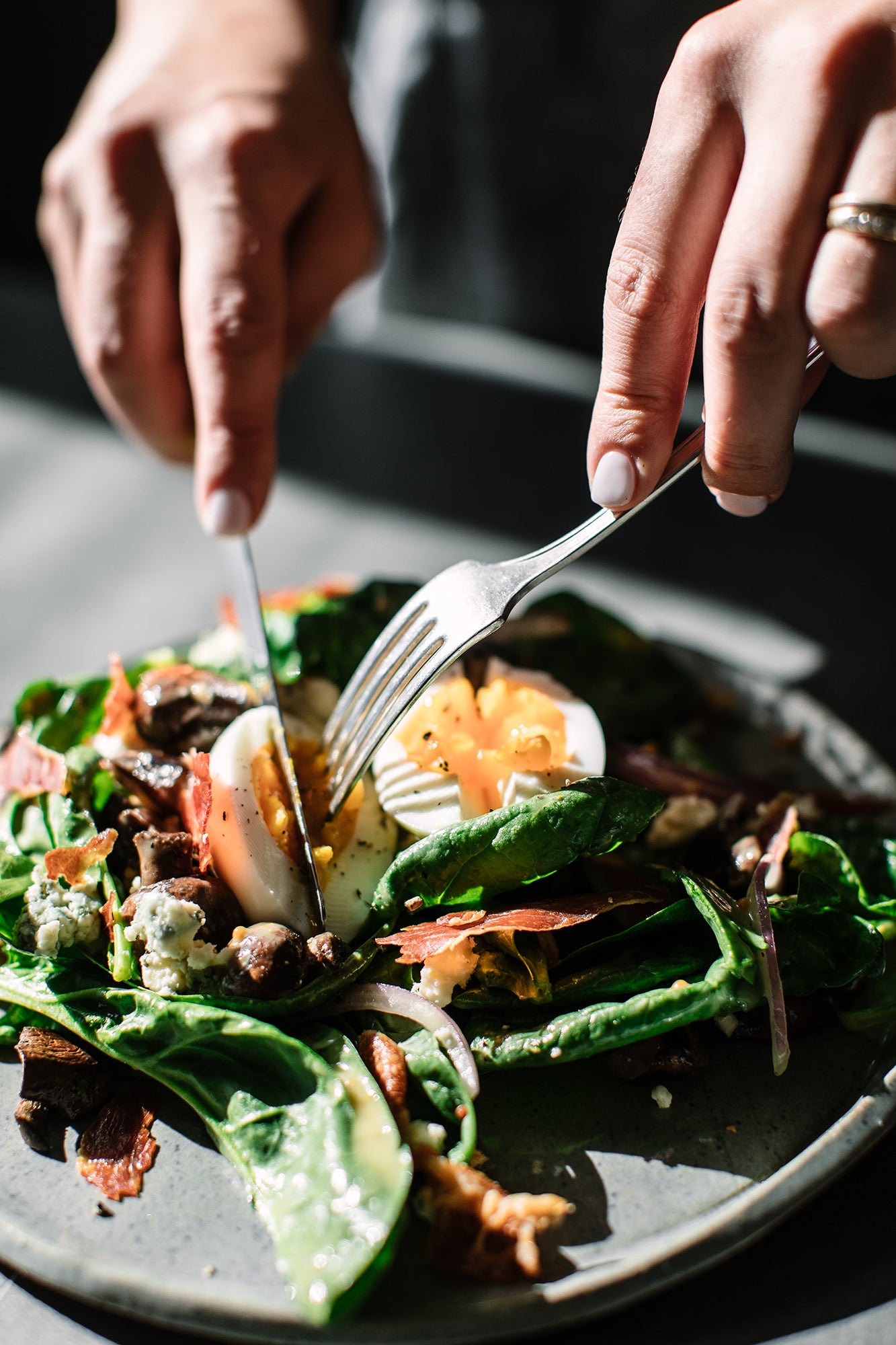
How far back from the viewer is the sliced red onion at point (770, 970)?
1779 millimetres

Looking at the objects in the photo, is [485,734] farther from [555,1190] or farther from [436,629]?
[555,1190]

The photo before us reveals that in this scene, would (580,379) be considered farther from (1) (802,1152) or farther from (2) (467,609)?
(1) (802,1152)

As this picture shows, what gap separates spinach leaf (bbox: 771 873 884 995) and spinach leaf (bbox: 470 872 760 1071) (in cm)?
12

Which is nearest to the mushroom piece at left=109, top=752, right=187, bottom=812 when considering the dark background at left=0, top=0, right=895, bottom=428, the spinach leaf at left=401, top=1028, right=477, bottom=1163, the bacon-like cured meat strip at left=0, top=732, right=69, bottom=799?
the bacon-like cured meat strip at left=0, top=732, right=69, bottom=799

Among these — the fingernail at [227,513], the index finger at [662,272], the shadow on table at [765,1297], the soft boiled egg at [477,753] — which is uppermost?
the index finger at [662,272]

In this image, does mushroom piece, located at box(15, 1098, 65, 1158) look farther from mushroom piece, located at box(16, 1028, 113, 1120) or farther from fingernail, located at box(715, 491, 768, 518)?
fingernail, located at box(715, 491, 768, 518)

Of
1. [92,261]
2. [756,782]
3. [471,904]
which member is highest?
[92,261]

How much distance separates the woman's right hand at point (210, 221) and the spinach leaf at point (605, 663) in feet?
2.79

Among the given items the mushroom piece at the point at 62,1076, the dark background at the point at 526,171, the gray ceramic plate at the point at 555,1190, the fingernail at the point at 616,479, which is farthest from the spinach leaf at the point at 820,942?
the dark background at the point at 526,171

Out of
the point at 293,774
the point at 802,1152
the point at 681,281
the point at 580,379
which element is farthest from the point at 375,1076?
the point at 580,379

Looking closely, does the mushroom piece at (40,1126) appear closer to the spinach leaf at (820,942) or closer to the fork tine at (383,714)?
the fork tine at (383,714)

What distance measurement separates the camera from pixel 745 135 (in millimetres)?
1518

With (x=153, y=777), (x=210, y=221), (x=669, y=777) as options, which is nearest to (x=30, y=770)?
(x=153, y=777)

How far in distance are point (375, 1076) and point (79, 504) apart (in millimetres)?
3041
